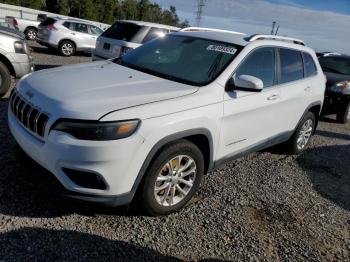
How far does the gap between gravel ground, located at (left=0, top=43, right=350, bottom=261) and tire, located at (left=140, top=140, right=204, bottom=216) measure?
15cm

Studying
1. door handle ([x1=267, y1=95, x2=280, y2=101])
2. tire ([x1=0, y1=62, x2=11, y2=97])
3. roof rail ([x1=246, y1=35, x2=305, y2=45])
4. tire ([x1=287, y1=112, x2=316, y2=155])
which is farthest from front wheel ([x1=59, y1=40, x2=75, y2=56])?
door handle ([x1=267, y1=95, x2=280, y2=101])

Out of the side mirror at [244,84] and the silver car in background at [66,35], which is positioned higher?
the side mirror at [244,84]

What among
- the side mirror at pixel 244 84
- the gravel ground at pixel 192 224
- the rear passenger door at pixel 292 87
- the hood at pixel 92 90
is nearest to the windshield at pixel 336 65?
the rear passenger door at pixel 292 87

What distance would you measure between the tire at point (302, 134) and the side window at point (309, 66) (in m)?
0.63

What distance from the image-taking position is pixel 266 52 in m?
4.51

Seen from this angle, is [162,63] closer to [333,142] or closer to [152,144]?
[152,144]

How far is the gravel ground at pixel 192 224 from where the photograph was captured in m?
3.04

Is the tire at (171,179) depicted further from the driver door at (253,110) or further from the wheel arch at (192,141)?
the driver door at (253,110)

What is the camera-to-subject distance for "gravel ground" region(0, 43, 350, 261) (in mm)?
3039

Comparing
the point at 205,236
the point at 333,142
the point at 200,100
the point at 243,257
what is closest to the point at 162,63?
the point at 200,100

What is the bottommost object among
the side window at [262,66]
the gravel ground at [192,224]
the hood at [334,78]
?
the gravel ground at [192,224]

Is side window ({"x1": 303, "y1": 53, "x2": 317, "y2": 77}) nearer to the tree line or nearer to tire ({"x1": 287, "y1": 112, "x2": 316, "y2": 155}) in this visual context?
tire ({"x1": 287, "y1": 112, "x2": 316, "y2": 155})

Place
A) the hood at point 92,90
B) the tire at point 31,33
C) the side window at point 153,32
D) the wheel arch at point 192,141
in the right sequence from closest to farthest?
the hood at point 92,90 → the wheel arch at point 192,141 → the side window at point 153,32 → the tire at point 31,33

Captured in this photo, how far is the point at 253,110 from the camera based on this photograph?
414 centimetres
